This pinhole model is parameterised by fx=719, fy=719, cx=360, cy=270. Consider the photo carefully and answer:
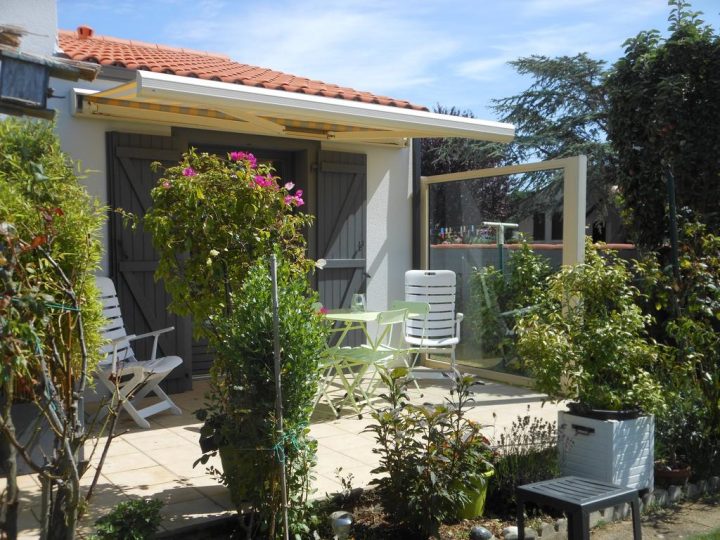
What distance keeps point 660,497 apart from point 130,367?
3.64 meters

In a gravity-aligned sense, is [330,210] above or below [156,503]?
above

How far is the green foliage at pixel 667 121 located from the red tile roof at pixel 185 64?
217cm

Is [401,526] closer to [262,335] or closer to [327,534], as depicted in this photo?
[327,534]

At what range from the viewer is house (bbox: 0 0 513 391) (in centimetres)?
568

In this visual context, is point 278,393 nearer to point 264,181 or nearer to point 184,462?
point 264,181

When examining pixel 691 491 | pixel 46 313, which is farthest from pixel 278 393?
pixel 691 491

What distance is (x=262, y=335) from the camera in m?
3.31

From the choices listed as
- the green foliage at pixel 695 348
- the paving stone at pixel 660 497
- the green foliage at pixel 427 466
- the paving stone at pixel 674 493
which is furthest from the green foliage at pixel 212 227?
the paving stone at pixel 674 493

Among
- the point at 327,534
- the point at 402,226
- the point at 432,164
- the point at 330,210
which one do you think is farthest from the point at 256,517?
the point at 432,164

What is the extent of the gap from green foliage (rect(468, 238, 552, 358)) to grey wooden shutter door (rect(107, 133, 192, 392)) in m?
3.10

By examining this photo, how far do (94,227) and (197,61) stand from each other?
4.06m

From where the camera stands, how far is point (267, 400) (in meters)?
3.30

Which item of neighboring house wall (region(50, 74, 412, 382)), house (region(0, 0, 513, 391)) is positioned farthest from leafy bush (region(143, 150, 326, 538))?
neighboring house wall (region(50, 74, 412, 382))

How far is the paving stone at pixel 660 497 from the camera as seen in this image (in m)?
4.27
